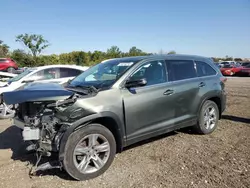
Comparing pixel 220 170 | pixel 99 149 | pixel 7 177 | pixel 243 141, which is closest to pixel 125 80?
pixel 99 149

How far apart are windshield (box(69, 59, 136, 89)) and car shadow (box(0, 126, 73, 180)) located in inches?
58.1

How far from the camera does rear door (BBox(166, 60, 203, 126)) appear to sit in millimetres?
4992

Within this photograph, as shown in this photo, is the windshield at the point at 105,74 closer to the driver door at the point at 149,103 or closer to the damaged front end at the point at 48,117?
the driver door at the point at 149,103

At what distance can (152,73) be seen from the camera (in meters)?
4.76

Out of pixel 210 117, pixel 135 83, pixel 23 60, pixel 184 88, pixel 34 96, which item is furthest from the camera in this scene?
pixel 23 60

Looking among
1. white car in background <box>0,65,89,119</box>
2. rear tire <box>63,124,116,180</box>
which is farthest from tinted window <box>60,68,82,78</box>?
rear tire <box>63,124,116,180</box>

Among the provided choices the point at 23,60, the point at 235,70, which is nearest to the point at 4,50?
the point at 23,60

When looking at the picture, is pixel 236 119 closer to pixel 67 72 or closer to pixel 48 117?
pixel 48 117

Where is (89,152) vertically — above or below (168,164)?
above

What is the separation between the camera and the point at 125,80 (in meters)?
4.29

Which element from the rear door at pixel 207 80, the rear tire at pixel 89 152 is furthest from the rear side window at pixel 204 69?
the rear tire at pixel 89 152

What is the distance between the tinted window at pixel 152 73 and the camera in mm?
4539

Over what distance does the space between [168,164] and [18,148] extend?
3.02m

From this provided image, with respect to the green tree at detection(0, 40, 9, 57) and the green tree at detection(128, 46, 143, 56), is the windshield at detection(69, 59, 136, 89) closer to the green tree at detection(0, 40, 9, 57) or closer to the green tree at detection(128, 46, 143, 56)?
the green tree at detection(128, 46, 143, 56)
